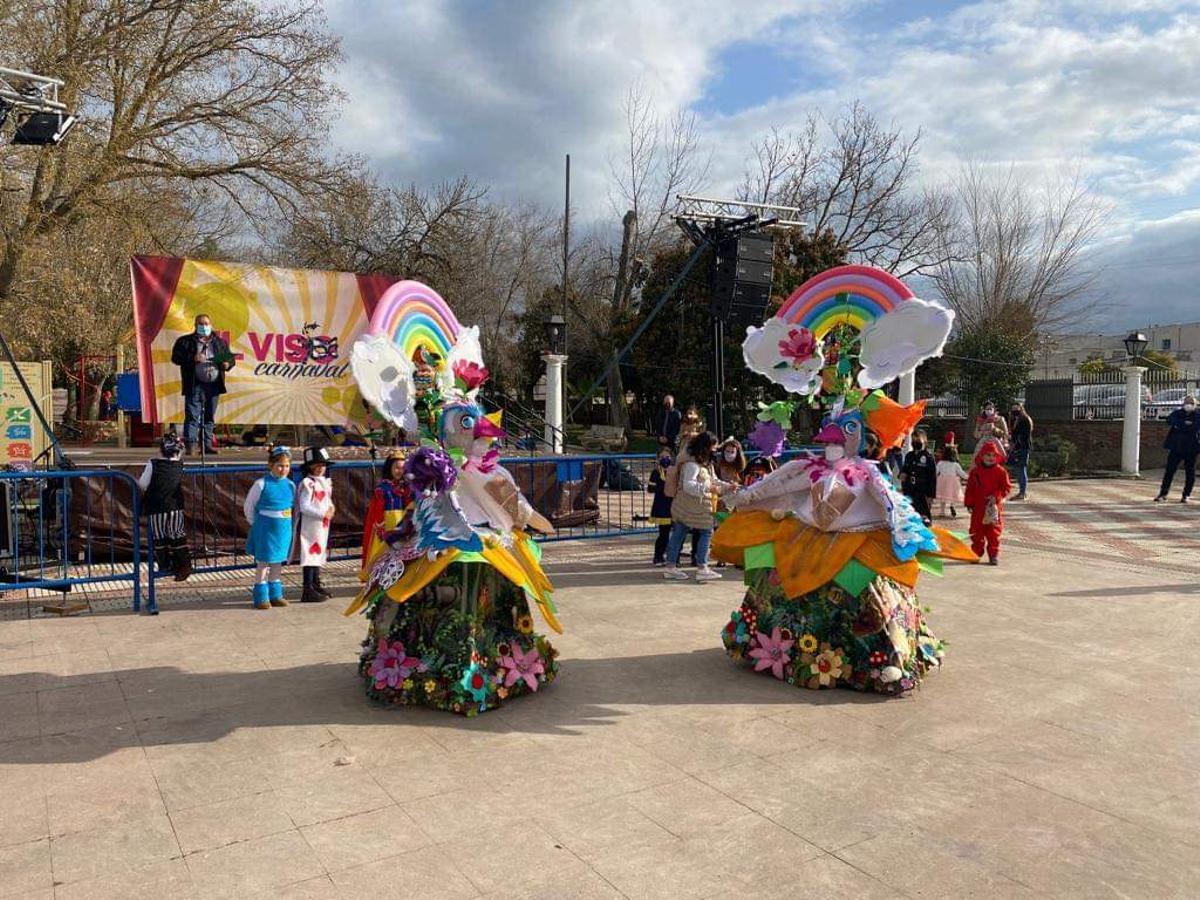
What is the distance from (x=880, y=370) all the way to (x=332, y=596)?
5216 mm

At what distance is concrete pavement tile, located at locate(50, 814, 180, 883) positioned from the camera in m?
3.24

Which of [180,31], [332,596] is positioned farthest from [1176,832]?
[180,31]

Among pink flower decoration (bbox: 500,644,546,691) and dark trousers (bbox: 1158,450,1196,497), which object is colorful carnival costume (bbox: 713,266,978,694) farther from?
dark trousers (bbox: 1158,450,1196,497)

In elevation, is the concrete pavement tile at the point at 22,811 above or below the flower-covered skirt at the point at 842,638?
below

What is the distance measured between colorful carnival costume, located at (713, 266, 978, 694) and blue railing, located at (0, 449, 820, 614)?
195 inches

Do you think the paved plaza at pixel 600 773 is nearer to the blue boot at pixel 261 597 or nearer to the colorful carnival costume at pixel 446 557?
the colorful carnival costume at pixel 446 557

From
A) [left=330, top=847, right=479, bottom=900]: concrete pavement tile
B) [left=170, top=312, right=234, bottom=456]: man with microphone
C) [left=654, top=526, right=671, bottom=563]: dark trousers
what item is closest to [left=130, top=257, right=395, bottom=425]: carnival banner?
[left=170, top=312, right=234, bottom=456]: man with microphone

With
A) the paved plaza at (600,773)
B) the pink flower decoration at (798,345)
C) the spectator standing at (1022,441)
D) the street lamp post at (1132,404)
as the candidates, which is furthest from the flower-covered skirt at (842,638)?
the street lamp post at (1132,404)

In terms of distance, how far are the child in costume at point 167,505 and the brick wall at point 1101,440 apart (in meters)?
20.5

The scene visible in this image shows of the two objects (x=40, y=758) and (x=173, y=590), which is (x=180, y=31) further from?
(x=40, y=758)

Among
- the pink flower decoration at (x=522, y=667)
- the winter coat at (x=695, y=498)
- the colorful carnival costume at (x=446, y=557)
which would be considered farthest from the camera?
the winter coat at (x=695, y=498)

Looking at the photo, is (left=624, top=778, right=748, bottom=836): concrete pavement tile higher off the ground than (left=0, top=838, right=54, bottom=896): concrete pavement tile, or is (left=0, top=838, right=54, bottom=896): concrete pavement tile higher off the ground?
(left=624, top=778, right=748, bottom=836): concrete pavement tile

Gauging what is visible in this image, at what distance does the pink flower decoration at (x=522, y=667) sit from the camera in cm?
506

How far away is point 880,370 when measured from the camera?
18.5ft
